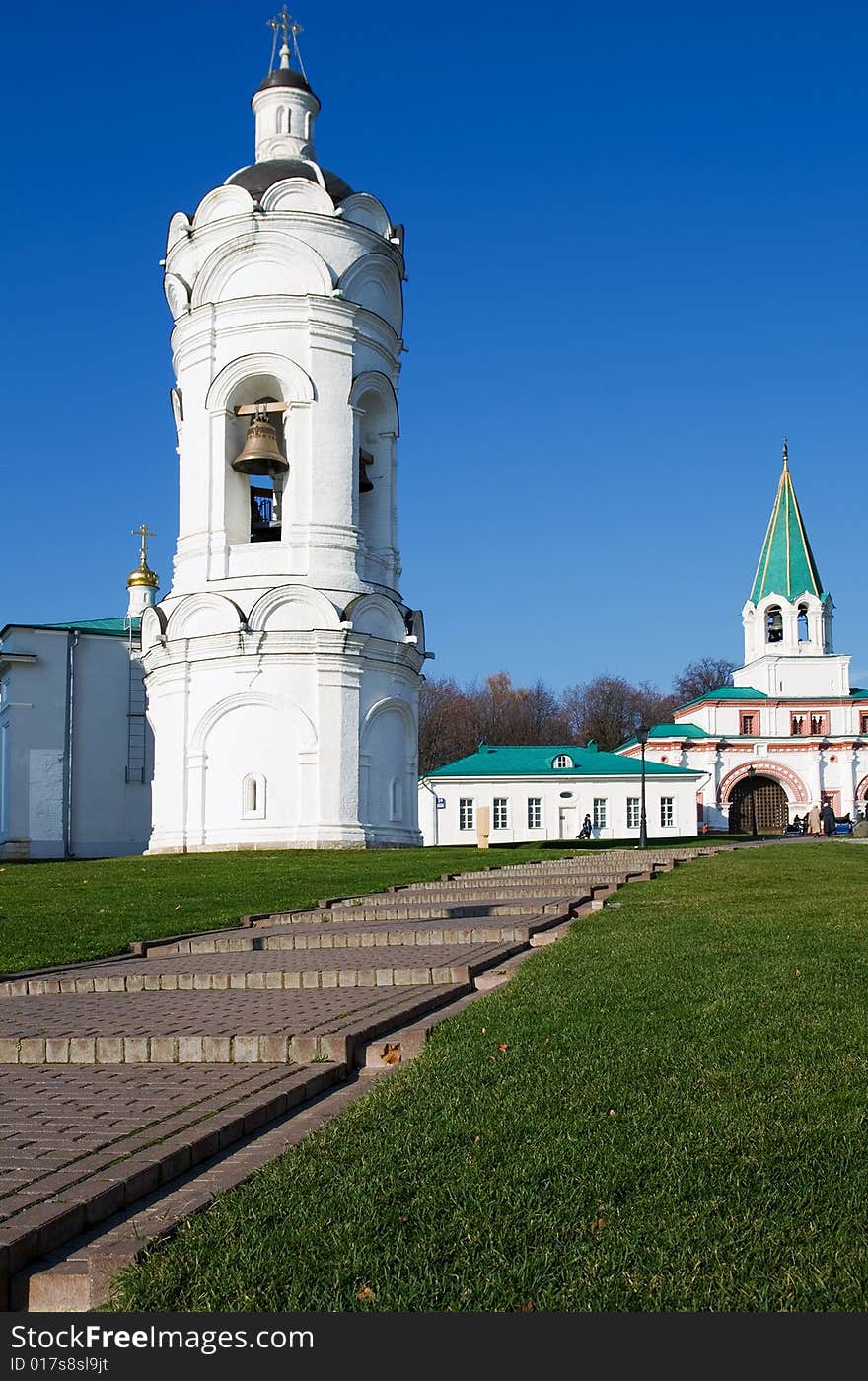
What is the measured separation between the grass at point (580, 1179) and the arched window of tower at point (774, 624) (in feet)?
237

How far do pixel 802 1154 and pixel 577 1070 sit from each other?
1.22 metres

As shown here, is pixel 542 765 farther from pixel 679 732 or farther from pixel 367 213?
pixel 367 213

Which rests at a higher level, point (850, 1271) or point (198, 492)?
point (198, 492)

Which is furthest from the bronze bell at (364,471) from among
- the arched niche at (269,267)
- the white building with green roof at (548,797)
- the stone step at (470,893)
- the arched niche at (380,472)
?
the white building with green roof at (548,797)

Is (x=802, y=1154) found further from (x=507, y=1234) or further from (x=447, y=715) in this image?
(x=447, y=715)

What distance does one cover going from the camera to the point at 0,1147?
14.1ft

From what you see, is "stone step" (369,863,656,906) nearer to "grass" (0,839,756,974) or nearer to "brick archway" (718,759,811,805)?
"grass" (0,839,756,974)

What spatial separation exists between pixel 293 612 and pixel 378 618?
2396mm

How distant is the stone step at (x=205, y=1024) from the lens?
568 centimetres

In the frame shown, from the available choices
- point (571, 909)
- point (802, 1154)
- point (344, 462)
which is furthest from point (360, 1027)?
point (344, 462)

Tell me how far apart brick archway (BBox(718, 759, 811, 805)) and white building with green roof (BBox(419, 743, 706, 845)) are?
33.5 feet

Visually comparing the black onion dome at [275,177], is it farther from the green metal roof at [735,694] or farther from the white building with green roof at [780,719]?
the green metal roof at [735,694]

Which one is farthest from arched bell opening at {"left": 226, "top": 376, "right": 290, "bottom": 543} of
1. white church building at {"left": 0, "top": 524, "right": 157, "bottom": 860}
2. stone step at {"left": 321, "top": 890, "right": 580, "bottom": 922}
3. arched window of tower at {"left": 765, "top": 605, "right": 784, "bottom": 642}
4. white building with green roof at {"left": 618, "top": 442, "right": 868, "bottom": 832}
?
arched window of tower at {"left": 765, "top": 605, "right": 784, "bottom": 642}

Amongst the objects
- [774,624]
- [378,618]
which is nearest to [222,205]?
[378,618]
